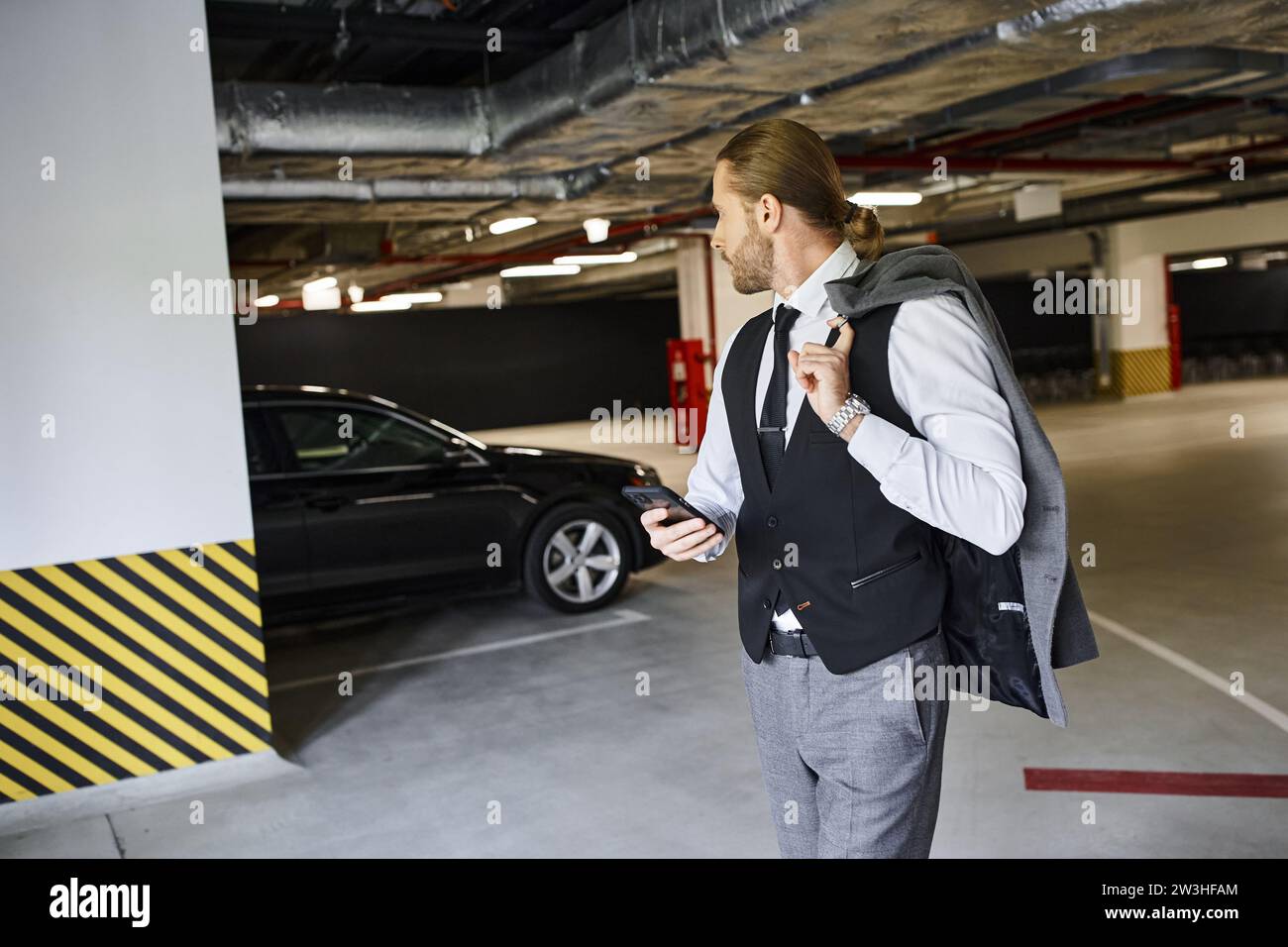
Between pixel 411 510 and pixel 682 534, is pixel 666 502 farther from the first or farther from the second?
pixel 411 510

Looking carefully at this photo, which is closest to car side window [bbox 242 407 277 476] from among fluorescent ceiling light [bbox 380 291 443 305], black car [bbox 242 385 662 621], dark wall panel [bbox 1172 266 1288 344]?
black car [bbox 242 385 662 621]

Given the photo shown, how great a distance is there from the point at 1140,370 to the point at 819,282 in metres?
23.8

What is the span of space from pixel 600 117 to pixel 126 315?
8.73 feet

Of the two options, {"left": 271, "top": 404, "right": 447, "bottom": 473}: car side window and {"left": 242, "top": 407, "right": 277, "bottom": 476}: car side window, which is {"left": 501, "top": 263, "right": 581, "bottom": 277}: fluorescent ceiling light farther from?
{"left": 242, "top": 407, "right": 277, "bottom": 476}: car side window

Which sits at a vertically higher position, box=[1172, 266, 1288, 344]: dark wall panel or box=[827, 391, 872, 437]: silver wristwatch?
box=[1172, 266, 1288, 344]: dark wall panel

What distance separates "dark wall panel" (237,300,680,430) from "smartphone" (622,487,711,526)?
22807 millimetres

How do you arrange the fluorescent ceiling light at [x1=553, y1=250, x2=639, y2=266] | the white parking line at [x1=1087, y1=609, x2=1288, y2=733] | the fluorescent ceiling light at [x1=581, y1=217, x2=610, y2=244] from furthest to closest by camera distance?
the fluorescent ceiling light at [x1=553, y1=250, x2=639, y2=266] → the fluorescent ceiling light at [x1=581, y1=217, x2=610, y2=244] → the white parking line at [x1=1087, y1=609, x2=1288, y2=733]

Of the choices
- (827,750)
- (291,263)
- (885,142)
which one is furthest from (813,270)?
(291,263)

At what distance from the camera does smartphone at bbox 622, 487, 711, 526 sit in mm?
1957

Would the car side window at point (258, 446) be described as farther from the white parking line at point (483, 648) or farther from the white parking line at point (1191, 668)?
the white parking line at point (1191, 668)

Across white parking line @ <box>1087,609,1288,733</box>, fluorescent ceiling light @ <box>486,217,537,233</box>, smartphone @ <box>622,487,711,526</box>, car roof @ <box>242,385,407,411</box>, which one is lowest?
white parking line @ <box>1087,609,1288,733</box>

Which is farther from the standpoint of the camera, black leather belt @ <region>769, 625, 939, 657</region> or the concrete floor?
the concrete floor

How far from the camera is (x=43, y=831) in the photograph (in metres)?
4.12

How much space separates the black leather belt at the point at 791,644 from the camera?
192cm
